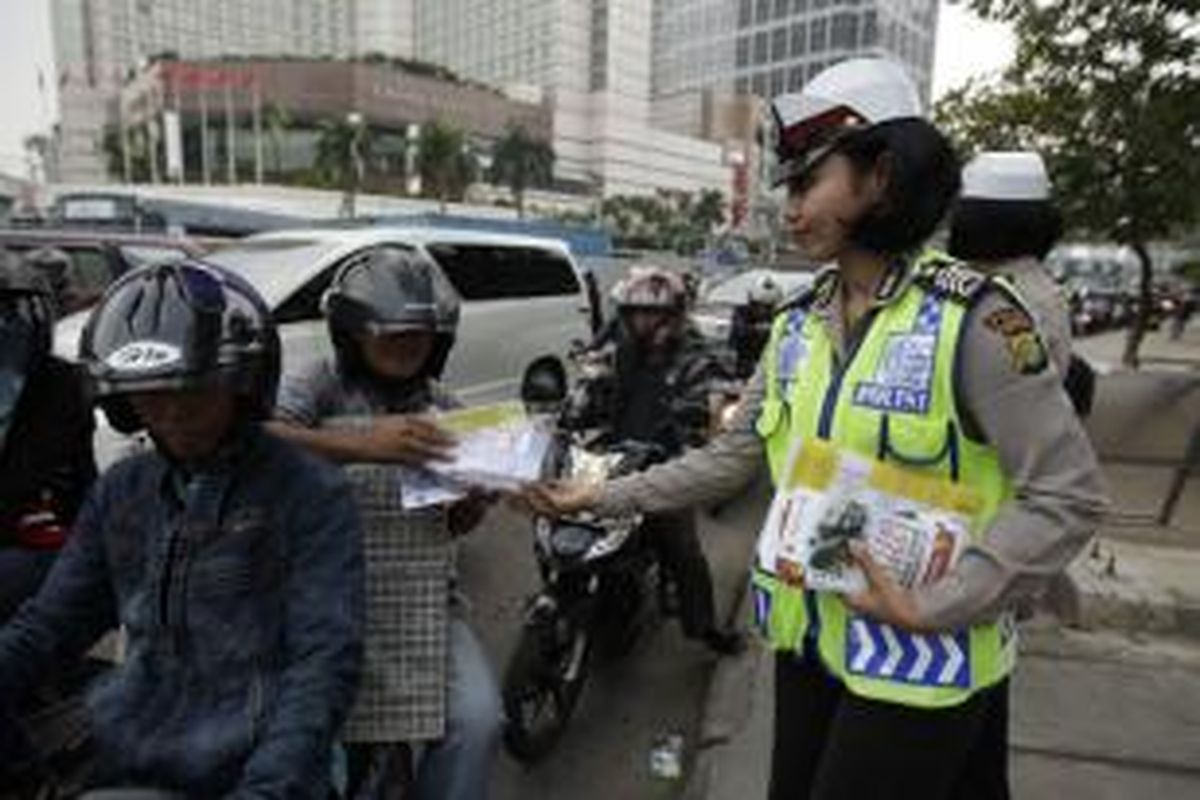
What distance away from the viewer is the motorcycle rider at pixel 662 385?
451cm

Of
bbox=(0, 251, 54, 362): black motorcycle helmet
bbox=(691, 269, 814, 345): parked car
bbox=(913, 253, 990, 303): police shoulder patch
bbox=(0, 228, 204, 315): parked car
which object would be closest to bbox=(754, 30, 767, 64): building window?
bbox=(691, 269, 814, 345): parked car

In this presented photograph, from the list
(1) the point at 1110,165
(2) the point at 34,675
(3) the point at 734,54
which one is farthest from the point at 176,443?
(3) the point at 734,54

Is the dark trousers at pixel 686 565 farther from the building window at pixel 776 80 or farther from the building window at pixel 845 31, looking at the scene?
the building window at pixel 776 80

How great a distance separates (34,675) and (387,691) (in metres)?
0.62

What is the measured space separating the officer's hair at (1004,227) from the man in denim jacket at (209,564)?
2093mm

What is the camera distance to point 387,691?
6.66 feet

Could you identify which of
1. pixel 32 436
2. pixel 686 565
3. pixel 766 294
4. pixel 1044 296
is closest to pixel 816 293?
pixel 1044 296

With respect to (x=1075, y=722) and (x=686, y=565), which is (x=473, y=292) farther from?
(x=1075, y=722)

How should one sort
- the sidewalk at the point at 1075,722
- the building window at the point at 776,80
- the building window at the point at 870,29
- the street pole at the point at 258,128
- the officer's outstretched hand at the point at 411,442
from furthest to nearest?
the building window at the point at 776,80
the street pole at the point at 258,128
the building window at the point at 870,29
the sidewalk at the point at 1075,722
the officer's outstretched hand at the point at 411,442

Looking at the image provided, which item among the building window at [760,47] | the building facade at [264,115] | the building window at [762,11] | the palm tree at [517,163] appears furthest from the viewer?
the building window at [760,47]

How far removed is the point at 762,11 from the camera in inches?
3415

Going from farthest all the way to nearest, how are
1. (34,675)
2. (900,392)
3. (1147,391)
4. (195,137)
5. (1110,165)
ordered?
(195,137) → (1147,391) → (1110,165) → (34,675) → (900,392)

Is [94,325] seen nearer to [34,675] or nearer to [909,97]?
[34,675]

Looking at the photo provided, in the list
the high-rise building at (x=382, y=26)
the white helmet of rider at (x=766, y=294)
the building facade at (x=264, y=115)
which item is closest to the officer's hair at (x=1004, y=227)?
the white helmet of rider at (x=766, y=294)
